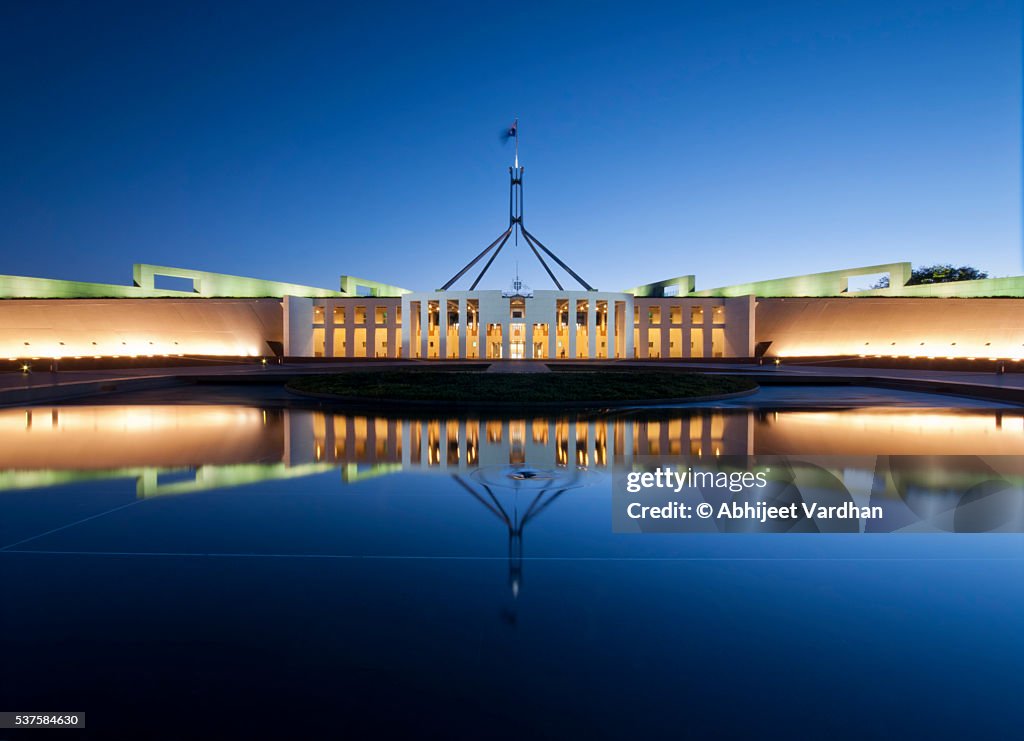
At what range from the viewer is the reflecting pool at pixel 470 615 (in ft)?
8.35

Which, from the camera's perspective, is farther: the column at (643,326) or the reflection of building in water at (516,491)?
the column at (643,326)

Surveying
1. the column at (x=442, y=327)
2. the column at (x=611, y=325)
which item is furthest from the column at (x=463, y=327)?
the column at (x=611, y=325)

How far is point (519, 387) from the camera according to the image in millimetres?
16234

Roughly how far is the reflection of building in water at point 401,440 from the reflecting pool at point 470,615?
58 cm

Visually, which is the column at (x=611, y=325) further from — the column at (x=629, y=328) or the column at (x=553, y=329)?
the column at (x=553, y=329)

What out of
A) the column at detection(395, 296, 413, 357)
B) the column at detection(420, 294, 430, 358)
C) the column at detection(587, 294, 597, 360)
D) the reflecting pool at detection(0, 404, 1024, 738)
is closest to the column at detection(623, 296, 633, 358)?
the column at detection(587, 294, 597, 360)

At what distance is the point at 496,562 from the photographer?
4176 mm

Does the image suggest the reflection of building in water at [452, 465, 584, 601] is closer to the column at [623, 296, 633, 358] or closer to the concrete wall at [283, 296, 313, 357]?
the column at [623, 296, 633, 358]

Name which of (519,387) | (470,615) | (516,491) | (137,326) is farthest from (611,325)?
(470,615)

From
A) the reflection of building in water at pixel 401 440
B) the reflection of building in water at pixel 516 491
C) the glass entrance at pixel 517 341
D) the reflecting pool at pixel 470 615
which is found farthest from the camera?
the glass entrance at pixel 517 341

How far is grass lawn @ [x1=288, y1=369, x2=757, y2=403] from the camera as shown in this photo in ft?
49.1

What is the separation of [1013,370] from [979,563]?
94.4 ft

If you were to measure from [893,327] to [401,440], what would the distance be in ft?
128

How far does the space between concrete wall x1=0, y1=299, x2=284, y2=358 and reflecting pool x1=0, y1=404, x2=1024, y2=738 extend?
120ft
